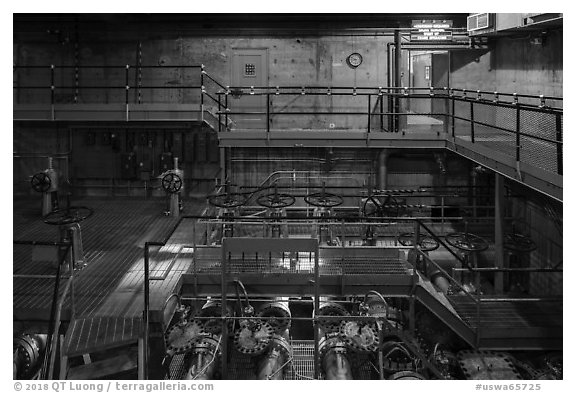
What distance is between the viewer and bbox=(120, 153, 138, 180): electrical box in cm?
1436

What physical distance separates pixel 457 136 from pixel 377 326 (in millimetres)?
5118

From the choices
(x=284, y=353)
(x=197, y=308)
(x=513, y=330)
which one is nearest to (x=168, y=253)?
(x=197, y=308)

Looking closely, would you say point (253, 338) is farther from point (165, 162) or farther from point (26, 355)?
point (165, 162)

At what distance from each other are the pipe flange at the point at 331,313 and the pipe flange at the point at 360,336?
0.55 ft

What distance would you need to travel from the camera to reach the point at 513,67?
1285 centimetres

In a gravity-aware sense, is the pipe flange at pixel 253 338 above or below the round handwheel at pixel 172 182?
below

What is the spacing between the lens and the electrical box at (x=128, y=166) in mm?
14359

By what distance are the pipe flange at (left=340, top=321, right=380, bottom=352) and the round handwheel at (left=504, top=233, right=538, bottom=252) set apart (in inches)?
107

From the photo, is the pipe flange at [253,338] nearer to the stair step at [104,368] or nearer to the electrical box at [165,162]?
the stair step at [104,368]

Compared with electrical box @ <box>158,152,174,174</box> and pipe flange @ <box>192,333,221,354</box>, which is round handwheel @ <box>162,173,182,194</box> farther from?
pipe flange @ <box>192,333,221,354</box>

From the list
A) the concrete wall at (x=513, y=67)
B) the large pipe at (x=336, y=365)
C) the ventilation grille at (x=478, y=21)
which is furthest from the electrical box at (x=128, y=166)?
the ventilation grille at (x=478, y=21)

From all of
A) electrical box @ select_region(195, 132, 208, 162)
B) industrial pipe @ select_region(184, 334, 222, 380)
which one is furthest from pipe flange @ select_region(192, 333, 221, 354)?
electrical box @ select_region(195, 132, 208, 162)

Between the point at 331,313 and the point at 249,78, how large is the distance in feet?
24.4

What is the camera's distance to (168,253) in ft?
31.1
